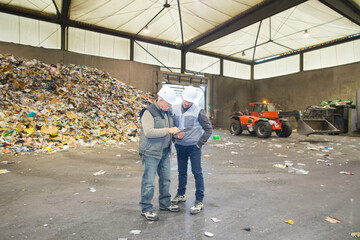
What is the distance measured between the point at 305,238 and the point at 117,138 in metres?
6.71

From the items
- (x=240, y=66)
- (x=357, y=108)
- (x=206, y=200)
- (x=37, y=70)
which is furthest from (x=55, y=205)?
(x=240, y=66)

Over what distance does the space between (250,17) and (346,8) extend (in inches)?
160

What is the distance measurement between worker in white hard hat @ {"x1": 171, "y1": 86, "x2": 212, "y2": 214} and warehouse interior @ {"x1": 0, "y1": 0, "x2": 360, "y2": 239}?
0.36 metres

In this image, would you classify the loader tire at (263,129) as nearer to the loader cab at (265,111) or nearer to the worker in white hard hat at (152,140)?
the loader cab at (265,111)

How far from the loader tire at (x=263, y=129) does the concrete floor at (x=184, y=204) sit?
4.63 m

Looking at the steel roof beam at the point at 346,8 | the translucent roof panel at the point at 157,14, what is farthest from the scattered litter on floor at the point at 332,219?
the steel roof beam at the point at 346,8

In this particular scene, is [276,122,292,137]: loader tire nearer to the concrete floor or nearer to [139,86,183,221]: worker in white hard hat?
the concrete floor

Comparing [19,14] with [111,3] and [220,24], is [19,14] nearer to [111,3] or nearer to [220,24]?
[111,3]

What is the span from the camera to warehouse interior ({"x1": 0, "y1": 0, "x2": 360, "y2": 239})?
227 centimetres

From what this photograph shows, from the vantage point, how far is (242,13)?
1077 centimetres

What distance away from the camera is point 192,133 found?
2.58 metres

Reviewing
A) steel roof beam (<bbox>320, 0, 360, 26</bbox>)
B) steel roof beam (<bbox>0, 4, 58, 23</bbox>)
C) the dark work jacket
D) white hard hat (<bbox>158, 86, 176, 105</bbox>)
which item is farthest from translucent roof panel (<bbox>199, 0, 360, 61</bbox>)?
the dark work jacket

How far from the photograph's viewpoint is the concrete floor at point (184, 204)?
206cm

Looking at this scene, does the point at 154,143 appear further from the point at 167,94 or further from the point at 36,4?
the point at 36,4
